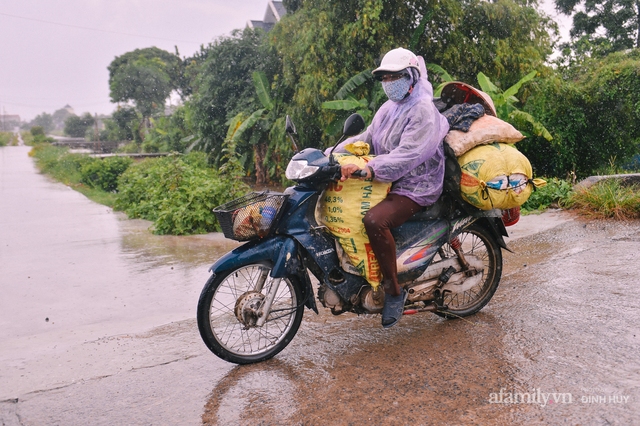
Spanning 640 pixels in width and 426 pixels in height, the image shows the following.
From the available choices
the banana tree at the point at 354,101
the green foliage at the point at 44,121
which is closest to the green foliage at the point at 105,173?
the banana tree at the point at 354,101

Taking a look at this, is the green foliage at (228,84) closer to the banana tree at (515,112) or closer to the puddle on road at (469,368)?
the banana tree at (515,112)

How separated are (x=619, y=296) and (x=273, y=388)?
10.3ft

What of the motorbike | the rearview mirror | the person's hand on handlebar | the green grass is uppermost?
the rearview mirror

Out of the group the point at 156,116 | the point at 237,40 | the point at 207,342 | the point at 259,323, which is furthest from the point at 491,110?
the point at 156,116

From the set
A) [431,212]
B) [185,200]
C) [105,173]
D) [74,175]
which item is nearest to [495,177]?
[431,212]

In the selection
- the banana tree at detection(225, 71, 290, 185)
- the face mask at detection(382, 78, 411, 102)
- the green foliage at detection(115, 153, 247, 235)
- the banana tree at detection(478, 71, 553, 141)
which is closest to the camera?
the face mask at detection(382, 78, 411, 102)

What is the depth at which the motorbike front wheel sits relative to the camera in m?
3.63

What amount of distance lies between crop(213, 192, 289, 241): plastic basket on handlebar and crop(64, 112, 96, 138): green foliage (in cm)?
7746

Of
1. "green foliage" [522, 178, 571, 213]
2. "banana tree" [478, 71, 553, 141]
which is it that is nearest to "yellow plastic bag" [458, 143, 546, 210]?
"green foliage" [522, 178, 571, 213]

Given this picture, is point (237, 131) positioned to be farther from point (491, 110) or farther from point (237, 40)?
point (491, 110)

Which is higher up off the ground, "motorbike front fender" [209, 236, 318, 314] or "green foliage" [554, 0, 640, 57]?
"green foliage" [554, 0, 640, 57]

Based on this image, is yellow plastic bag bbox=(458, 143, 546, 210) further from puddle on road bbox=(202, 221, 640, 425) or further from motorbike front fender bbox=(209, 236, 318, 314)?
motorbike front fender bbox=(209, 236, 318, 314)

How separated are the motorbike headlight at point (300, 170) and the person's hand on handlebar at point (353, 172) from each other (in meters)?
0.18

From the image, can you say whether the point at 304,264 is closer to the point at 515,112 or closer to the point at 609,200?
the point at 609,200
